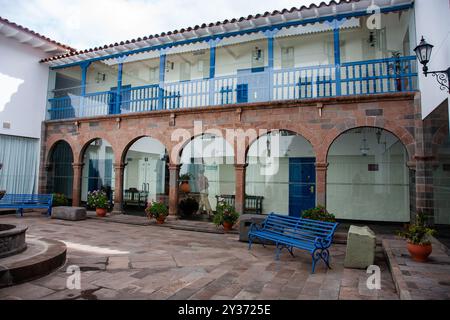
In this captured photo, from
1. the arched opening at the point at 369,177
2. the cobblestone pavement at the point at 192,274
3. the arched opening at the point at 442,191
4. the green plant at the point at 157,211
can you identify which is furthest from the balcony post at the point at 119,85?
the arched opening at the point at 442,191

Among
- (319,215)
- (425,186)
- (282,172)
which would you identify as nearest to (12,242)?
(319,215)

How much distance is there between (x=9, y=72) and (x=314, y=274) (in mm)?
12833

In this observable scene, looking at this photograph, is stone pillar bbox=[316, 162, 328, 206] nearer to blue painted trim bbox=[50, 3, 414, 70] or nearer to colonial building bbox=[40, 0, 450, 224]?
colonial building bbox=[40, 0, 450, 224]

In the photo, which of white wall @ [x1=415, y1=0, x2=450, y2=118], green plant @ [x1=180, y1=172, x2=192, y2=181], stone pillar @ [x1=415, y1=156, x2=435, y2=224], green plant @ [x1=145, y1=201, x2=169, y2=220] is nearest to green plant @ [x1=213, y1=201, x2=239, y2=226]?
green plant @ [x1=145, y1=201, x2=169, y2=220]

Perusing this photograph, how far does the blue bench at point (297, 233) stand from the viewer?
16.9 feet

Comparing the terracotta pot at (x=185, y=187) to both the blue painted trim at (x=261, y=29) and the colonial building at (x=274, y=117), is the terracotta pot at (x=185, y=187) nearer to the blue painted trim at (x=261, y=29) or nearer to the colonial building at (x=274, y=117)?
the colonial building at (x=274, y=117)

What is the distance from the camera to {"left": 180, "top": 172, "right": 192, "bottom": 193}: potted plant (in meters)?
12.7

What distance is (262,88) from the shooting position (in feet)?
31.0

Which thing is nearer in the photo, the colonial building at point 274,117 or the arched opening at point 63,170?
the colonial building at point 274,117

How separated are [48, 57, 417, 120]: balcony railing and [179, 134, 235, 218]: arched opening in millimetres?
2502

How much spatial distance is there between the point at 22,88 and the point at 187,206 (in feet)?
26.5

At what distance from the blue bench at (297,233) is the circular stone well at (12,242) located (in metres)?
4.17
